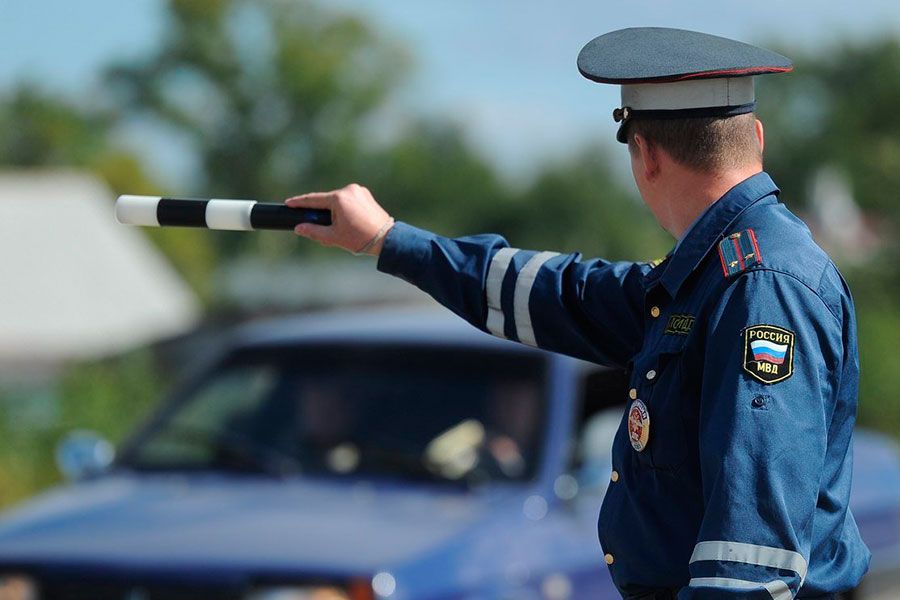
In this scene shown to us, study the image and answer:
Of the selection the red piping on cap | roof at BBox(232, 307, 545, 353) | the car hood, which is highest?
roof at BBox(232, 307, 545, 353)

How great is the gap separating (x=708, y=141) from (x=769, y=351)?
1.37ft

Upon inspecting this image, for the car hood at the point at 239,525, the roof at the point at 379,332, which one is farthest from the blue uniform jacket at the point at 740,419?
the roof at the point at 379,332

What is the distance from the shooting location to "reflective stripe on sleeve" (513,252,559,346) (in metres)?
2.92

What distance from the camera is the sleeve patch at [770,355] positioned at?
7.29 ft

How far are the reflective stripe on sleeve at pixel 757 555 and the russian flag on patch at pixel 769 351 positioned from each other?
0.89ft

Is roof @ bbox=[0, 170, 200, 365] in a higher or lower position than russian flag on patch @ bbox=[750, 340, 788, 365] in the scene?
higher

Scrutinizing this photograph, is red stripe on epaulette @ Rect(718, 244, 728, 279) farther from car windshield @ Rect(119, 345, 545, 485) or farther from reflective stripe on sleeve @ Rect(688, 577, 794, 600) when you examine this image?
car windshield @ Rect(119, 345, 545, 485)

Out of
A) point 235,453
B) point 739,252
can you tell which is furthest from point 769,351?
point 235,453

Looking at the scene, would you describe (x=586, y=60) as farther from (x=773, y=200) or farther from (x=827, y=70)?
(x=827, y=70)

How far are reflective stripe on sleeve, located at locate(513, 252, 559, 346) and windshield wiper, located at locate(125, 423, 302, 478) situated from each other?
7.50ft

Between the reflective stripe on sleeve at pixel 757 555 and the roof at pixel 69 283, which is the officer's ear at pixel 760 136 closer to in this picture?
the reflective stripe on sleeve at pixel 757 555

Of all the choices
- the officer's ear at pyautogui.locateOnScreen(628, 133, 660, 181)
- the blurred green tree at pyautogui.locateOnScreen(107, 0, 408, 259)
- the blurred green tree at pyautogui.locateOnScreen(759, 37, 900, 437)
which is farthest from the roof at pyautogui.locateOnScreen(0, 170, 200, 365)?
the blurred green tree at pyautogui.locateOnScreen(759, 37, 900, 437)

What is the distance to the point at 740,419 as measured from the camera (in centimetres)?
222

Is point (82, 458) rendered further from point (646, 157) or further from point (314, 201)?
point (646, 157)
